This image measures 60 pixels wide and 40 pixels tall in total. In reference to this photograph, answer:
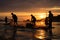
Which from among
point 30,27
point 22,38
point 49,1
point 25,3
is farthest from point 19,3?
point 22,38

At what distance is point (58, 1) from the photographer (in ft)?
582

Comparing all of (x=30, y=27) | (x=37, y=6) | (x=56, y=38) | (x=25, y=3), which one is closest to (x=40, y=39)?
(x=56, y=38)

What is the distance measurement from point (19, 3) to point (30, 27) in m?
146

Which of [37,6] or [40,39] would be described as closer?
[40,39]

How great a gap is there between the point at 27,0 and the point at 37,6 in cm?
2698

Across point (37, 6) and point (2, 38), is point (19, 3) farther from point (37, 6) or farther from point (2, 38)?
point (2, 38)

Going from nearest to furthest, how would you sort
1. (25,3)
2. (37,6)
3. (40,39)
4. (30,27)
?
(40,39), (30,27), (37,6), (25,3)

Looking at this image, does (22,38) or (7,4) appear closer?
(22,38)

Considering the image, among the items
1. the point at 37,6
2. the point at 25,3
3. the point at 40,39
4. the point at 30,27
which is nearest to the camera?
the point at 40,39

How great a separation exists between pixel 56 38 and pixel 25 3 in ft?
516

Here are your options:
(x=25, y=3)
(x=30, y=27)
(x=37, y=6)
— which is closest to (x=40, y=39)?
(x=30, y=27)

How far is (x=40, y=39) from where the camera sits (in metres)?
36.0

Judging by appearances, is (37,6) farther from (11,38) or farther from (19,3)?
(11,38)

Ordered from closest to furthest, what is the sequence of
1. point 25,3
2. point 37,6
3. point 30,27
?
point 30,27, point 37,6, point 25,3
